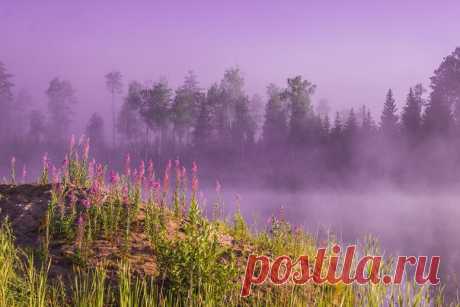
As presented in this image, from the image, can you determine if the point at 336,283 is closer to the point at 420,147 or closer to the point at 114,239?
the point at 114,239

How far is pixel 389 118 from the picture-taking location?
62844 millimetres

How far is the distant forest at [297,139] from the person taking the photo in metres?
57.1

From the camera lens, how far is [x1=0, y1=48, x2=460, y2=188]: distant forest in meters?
57.1

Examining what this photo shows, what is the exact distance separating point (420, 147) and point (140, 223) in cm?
5484

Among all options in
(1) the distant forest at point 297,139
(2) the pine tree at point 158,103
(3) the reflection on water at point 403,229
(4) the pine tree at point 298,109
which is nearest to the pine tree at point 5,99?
(1) the distant forest at point 297,139

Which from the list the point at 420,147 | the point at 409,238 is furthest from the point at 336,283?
the point at 420,147

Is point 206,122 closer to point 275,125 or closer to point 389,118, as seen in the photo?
point 275,125

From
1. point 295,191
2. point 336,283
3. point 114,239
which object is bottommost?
point 295,191

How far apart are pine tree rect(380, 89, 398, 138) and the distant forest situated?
0.43 feet

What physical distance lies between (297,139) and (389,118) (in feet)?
45.6

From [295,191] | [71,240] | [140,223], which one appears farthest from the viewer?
[295,191]

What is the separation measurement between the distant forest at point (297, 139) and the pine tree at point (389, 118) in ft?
0.43

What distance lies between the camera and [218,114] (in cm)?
8550

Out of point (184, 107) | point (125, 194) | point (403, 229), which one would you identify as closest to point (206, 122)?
point (184, 107)
